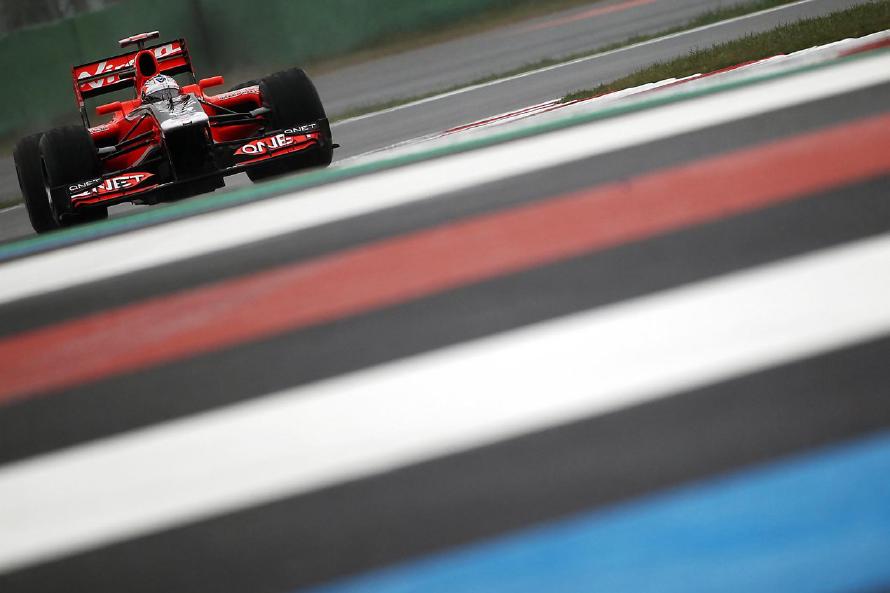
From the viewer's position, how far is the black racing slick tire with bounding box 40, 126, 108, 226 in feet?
22.9

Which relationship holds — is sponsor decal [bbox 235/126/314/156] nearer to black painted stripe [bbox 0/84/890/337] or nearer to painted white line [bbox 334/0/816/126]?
black painted stripe [bbox 0/84/890/337]

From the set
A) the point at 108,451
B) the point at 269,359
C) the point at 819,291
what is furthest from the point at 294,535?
the point at 819,291

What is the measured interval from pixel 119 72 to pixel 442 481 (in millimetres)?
6895

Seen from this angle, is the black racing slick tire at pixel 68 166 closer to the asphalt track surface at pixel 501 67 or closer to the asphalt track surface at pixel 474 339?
the asphalt track surface at pixel 501 67

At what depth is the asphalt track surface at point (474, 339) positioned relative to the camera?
7.02 ft

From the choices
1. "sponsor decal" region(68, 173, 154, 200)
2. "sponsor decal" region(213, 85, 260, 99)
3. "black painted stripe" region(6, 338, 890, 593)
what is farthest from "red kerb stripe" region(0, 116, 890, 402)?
"sponsor decal" region(213, 85, 260, 99)

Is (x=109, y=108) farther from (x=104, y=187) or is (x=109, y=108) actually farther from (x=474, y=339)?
(x=474, y=339)

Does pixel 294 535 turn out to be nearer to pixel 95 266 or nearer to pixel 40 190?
pixel 95 266

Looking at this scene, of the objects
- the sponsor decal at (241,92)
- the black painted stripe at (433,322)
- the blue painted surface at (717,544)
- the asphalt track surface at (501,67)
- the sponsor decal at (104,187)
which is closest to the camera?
the blue painted surface at (717,544)

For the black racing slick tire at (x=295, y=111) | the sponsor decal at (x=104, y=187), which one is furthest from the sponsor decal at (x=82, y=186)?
the black racing slick tire at (x=295, y=111)

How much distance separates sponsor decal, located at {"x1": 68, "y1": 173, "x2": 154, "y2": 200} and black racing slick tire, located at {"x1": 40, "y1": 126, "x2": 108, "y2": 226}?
0.27ft

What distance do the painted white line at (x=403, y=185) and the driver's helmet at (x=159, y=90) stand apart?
256 cm

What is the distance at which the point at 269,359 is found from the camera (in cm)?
316

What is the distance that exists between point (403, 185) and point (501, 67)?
25.2ft
